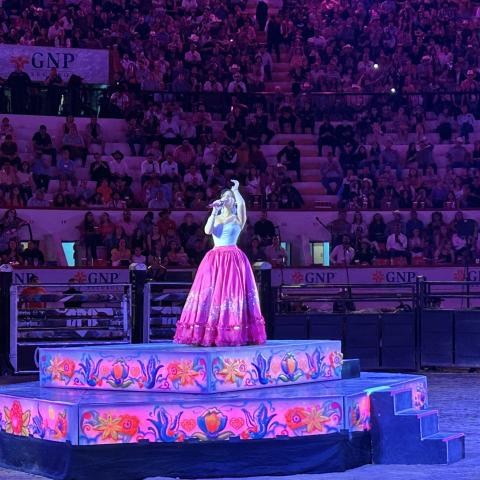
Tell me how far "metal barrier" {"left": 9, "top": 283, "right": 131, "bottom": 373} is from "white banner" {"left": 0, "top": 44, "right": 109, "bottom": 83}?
784 centimetres

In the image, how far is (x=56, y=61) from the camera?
24.0 m

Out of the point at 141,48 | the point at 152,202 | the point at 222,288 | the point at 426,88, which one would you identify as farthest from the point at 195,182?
the point at 222,288

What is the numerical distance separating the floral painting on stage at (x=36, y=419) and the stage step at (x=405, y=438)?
8.64ft

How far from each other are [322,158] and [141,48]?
4.74 m

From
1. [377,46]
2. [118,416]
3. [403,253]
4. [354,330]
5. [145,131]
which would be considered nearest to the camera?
[118,416]

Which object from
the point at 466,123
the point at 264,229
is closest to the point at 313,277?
the point at 264,229

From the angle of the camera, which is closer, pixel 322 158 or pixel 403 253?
pixel 403 253

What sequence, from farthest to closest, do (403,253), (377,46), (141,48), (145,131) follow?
(377,46) → (141,48) → (145,131) → (403,253)

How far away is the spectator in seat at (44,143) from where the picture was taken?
21953 mm

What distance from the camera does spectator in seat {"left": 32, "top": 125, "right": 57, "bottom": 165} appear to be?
72.0 feet

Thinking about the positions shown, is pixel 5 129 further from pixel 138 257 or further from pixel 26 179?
pixel 138 257

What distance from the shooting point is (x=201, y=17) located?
27000mm

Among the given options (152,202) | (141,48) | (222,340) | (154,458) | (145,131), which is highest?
(141,48)

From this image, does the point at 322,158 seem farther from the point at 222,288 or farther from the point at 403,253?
the point at 222,288
